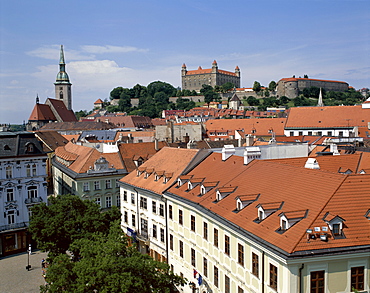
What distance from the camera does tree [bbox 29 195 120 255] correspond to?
29.4 meters

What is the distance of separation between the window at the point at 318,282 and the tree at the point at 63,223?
17.8 m

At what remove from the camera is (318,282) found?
51.8ft

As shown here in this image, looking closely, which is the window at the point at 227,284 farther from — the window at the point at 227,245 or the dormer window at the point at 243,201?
the dormer window at the point at 243,201

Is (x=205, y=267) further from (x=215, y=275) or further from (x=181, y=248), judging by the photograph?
(x=181, y=248)

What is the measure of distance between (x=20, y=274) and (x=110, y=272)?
18821 millimetres

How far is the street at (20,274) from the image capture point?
3088 cm

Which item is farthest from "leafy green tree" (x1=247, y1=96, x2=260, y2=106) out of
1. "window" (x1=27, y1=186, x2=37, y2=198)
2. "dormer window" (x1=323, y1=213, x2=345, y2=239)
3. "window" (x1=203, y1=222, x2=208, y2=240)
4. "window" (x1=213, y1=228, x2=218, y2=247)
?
"dormer window" (x1=323, y1=213, x2=345, y2=239)

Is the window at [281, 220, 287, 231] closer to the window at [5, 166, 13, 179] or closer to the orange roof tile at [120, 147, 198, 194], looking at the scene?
the orange roof tile at [120, 147, 198, 194]

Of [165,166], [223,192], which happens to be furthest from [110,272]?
[165,166]

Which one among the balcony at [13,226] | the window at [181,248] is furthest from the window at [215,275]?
the balcony at [13,226]

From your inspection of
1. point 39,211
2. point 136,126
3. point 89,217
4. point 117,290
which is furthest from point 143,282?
point 136,126

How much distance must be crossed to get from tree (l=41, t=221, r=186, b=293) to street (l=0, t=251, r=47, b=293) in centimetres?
1145

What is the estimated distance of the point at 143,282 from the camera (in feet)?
62.1

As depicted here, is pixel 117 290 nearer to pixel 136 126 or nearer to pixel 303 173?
pixel 303 173
